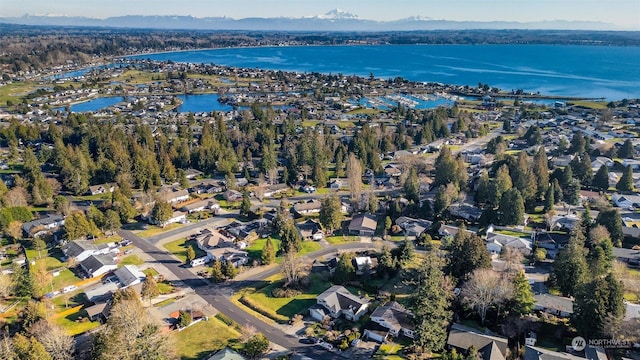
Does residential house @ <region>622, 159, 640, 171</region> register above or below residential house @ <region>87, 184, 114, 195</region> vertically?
above

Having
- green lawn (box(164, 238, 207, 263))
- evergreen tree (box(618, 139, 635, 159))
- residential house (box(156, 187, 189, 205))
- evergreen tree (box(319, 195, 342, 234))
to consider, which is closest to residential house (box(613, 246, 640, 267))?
evergreen tree (box(319, 195, 342, 234))

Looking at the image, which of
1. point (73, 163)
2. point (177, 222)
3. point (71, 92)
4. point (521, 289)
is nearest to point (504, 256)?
point (521, 289)

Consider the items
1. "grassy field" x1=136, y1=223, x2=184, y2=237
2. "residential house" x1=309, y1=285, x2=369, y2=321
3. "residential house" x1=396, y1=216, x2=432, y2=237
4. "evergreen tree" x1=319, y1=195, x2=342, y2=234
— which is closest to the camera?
"residential house" x1=309, y1=285, x2=369, y2=321

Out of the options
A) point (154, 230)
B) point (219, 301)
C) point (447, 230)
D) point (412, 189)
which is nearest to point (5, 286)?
point (154, 230)

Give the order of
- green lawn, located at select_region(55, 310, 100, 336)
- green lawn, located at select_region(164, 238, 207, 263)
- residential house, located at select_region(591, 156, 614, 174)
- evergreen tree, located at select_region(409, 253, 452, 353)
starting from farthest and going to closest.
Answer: residential house, located at select_region(591, 156, 614, 174) < green lawn, located at select_region(164, 238, 207, 263) < green lawn, located at select_region(55, 310, 100, 336) < evergreen tree, located at select_region(409, 253, 452, 353)

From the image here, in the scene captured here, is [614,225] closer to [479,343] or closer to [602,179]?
[602,179]

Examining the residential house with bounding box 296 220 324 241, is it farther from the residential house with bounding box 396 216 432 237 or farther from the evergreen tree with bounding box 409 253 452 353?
the evergreen tree with bounding box 409 253 452 353
